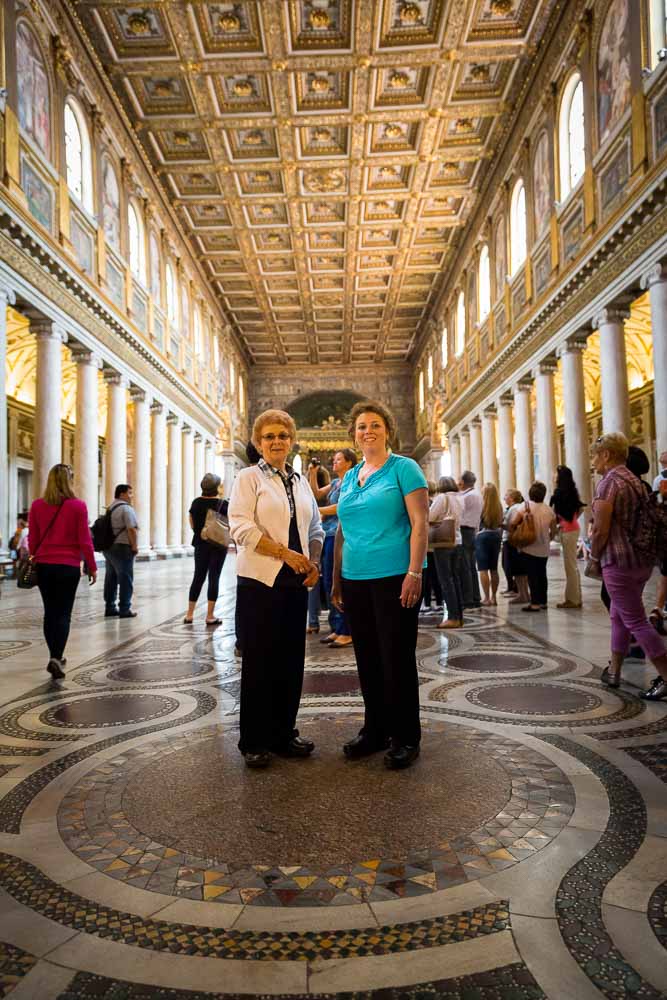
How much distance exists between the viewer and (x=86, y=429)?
16.3 m

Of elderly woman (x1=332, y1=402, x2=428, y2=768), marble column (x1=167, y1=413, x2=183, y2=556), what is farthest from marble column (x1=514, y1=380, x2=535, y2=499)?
elderly woman (x1=332, y1=402, x2=428, y2=768)

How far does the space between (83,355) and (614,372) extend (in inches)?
492

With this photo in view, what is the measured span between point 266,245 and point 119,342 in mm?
11378

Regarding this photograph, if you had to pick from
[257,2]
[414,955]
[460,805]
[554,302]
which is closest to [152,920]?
[414,955]

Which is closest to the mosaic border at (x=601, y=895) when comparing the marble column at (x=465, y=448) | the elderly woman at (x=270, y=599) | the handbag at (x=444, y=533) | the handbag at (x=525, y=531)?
the elderly woman at (x=270, y=599)

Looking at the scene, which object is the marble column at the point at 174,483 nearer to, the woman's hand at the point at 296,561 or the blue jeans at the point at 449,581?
the blue jeans at the point at 449,581

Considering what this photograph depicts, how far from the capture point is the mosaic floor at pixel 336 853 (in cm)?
139

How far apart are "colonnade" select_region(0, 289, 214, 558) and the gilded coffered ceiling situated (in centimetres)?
758

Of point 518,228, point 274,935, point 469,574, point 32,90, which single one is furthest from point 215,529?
point 518,228

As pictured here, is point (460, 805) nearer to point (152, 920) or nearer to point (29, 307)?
point (152, 920)

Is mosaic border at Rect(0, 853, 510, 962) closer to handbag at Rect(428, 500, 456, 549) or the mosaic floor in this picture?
the mosaic floor

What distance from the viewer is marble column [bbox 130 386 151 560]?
822 inches

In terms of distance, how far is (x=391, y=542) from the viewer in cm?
281

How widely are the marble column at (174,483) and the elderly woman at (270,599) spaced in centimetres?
2214
